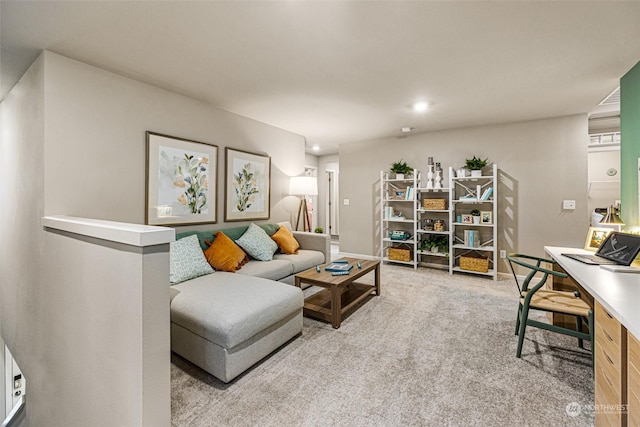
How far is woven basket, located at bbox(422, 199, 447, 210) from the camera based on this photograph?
177 inches

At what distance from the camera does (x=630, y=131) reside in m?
2.45

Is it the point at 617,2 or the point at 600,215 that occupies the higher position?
the point at 617,2

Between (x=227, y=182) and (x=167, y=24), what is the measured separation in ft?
6.56

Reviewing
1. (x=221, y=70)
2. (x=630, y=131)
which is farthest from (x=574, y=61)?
(x=221, y=70)

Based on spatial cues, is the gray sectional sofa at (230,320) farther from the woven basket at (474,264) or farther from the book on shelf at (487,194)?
the book on shelf at (487,194)

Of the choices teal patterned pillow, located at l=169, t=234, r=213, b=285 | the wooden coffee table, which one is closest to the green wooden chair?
the wooden coffee table

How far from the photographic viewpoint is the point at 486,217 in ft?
13.8

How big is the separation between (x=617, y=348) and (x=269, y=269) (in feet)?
8.54

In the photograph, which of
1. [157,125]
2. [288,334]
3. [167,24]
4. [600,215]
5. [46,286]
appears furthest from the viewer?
[600,215]

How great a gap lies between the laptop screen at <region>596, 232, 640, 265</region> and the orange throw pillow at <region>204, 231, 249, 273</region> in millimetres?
3078

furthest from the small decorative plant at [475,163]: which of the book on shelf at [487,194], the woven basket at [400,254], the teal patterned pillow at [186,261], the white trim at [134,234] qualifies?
the white trim at [134,234]

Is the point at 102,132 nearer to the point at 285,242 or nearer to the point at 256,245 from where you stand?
the point at 256,245

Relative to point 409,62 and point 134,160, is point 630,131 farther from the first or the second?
point 134,160

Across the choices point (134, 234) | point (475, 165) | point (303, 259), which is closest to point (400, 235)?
point (475, 165)
